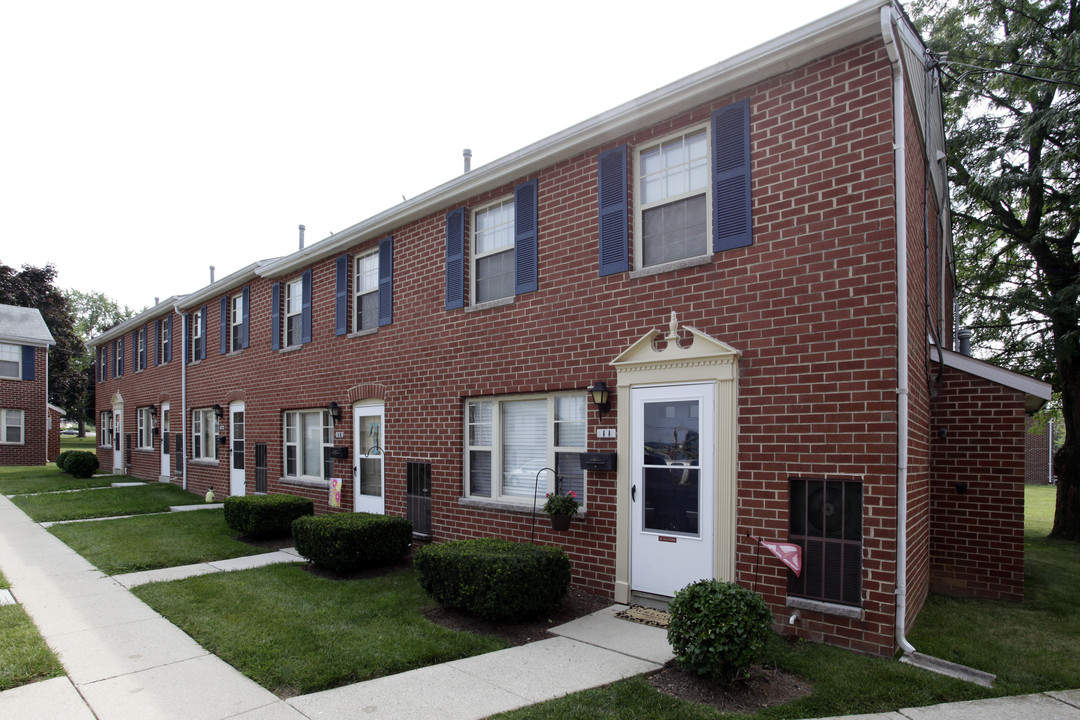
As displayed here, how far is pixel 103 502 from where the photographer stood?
47.8 feet

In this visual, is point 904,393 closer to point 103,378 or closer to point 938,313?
point 938,313

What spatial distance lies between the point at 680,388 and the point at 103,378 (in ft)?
87.7

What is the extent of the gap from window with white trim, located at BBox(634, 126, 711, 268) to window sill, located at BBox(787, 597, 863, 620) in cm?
334

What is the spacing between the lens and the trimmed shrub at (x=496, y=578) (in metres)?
5.92

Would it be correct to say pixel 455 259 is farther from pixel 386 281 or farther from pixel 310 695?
pixel 310 695

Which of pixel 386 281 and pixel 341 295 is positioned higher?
pixel 386 281

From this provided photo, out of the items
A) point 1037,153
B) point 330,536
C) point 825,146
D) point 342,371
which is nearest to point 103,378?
point 342,371

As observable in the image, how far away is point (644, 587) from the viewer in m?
6.66

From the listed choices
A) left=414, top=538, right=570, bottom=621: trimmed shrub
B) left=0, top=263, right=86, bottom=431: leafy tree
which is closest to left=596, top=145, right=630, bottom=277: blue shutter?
left=414, top=538, right=570, bottom=621: trimmed shrub

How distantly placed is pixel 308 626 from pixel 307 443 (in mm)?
7356

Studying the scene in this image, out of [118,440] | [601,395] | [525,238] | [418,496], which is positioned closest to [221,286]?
[418,496]

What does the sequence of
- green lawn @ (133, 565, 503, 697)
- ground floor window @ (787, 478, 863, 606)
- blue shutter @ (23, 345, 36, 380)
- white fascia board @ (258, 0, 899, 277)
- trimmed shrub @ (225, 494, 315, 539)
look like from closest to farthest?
green lawn @ (133, 565, 503, 697) → ground floor window @ (787, 478, 863, 606) → white fascia board @ (258, 0, 899, 277) → trimmed shrub @ (225, 494, 315, 539) → blue shutter @ (23, 345, 36, 380)

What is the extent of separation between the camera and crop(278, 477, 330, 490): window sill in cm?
1197

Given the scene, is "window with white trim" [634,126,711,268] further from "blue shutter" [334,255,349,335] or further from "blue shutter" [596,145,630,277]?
"blue shutter" [334,255,349,335]
